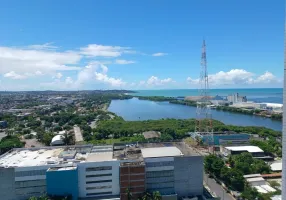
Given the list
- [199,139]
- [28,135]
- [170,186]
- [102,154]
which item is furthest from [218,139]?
[28,135]

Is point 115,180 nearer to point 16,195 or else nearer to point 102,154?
point 102,154

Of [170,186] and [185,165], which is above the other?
[185,165]

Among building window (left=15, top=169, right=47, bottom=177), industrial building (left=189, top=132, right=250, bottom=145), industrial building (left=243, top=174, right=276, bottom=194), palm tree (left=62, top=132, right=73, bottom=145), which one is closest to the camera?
building window (left=15, top=169, right=47, bottom=177)

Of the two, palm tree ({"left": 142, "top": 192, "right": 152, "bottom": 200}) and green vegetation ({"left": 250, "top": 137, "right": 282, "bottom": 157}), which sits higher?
green vegetation ({"left": 250, "top": 137, "right": 282, "bottom": 157})

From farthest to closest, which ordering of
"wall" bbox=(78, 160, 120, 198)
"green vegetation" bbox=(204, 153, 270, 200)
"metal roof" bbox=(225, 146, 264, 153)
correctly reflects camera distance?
"metal roof" bbox=(225, 146, 264, 153) < "green vegetation" bbox=(204, 153, 270, 200) < "wall" bbox=(78, 160, 120, 198)

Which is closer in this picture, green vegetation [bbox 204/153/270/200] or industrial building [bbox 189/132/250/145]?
green vegetation [bbox 204/153/270/200]

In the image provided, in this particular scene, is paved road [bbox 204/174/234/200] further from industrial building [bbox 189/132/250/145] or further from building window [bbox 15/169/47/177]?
building window [bbox 15/169/47/177]

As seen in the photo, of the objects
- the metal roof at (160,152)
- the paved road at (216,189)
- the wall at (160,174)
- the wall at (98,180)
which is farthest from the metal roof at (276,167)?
the wall at (98,180)

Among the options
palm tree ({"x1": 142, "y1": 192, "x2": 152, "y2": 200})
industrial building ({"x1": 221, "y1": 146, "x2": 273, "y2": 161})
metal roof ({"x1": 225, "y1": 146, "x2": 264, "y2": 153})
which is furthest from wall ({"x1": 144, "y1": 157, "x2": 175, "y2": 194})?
metal roof ({"x1": 225, "y1": 146, "x2": 264, "y2": 153})

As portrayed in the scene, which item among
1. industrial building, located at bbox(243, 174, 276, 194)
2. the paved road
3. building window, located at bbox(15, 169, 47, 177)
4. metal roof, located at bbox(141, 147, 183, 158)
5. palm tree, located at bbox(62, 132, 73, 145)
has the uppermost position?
metal roof, located at bbox(141, 147, 183, 158)
